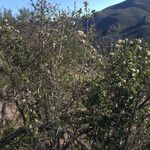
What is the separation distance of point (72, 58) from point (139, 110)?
1.66 meters

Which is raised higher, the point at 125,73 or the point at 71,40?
the point at 71,40

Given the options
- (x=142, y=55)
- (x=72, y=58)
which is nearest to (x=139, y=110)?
(x=142, y=55)

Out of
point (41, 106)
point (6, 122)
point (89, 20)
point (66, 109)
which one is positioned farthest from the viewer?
point (6, 122)

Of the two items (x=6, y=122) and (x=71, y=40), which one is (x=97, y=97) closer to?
(x=71, y=40)

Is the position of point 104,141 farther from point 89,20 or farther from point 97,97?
point 89,20

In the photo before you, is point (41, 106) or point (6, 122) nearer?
point (41, 106)

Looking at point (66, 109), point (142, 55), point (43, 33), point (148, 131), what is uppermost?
point (43, 33)

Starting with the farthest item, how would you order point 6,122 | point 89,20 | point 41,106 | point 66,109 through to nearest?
point 6,122 → point 89,20 → point 66,109 → point 41,106

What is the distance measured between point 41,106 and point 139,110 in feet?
6.43

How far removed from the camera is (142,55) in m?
9.28

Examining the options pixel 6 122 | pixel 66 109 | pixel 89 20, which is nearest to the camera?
pixel 66 109

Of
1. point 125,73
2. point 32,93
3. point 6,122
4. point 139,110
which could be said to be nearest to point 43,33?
point 32,93

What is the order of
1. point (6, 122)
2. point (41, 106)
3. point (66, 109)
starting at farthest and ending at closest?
1. point (6, 122)
2. point (66, 109)
3. point (41, 106)

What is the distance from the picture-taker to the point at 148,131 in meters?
9.04
